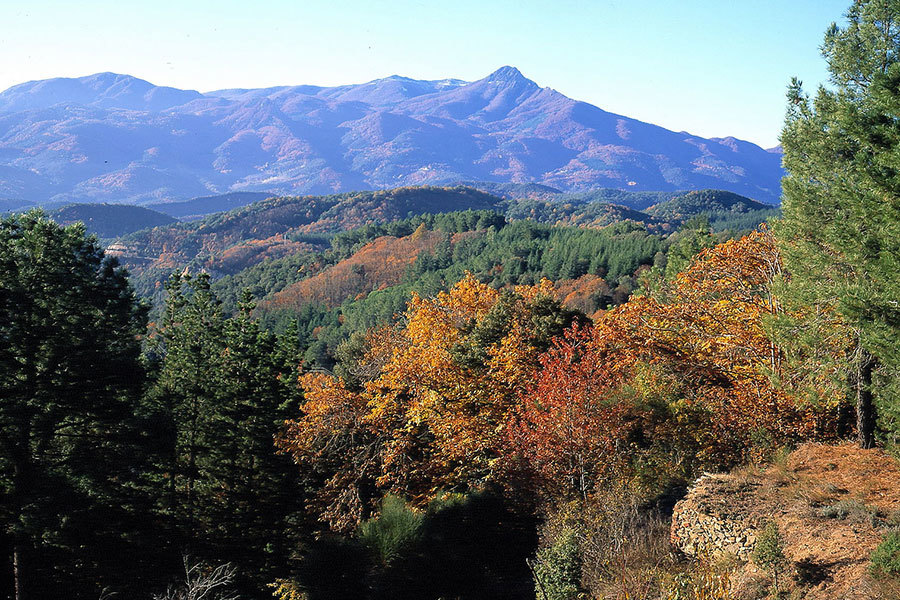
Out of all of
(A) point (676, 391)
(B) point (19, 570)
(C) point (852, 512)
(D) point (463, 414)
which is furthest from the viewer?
(D) point (463, 414)

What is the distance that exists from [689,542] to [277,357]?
61.5 feet

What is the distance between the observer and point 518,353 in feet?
74.2

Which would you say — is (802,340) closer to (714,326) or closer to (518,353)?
(714,326)

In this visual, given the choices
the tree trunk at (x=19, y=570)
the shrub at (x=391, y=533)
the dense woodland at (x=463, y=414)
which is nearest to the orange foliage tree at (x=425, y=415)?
the dense woodland at (x=463, y=414)

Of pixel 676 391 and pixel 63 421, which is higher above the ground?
Answer: pixel 676 391

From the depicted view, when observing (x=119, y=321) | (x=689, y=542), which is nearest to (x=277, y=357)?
(x=119, y=321)

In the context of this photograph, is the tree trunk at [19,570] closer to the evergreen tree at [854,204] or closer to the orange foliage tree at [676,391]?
the orange foliage tree at [676,391]

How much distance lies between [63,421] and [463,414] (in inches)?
488

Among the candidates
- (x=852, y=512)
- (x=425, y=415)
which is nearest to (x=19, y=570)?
(x=425, y=415)

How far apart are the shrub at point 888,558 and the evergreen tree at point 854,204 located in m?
→ 3.89

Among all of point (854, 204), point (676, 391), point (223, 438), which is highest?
point (854, 204)

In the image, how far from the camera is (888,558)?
9.13 m

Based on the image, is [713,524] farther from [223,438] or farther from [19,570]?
[19,570]

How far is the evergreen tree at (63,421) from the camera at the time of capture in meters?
17.8
